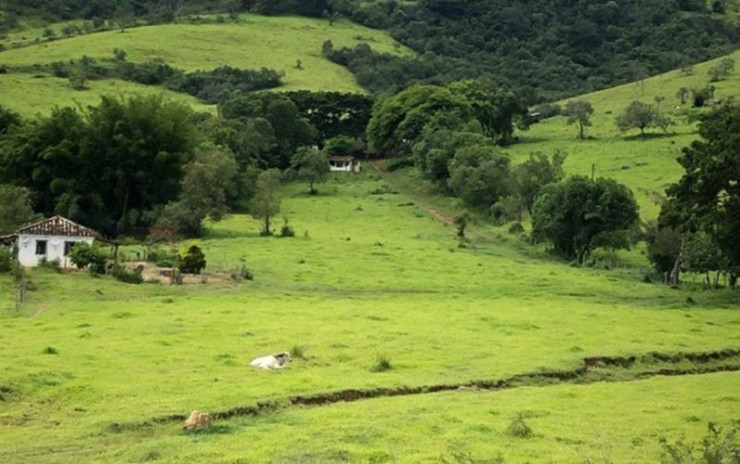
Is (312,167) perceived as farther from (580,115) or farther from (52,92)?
(52,92)

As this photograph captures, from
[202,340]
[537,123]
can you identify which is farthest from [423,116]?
[202,340]

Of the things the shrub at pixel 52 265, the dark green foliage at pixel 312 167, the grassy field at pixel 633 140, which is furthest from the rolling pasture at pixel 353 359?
the dark green foliage at pixel 312 167

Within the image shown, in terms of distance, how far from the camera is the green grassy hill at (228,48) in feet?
485

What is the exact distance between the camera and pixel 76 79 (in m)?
127

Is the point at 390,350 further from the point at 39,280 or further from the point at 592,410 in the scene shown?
the point at 39,280

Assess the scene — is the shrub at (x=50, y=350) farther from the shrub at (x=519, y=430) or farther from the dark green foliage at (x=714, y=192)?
the dark green foliage at (x=714, y=192)

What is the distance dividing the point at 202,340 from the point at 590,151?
74069 mm

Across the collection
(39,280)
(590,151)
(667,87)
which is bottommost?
(39,280)

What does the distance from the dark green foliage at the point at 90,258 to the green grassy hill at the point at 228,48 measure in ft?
309

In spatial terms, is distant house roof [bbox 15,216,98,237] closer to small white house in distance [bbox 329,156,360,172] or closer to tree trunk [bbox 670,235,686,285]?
tree trunk [bbox 670,235,686,285]

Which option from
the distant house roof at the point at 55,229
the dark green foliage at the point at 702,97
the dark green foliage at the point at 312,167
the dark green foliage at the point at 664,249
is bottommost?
the distant house roof at the point at 55,229

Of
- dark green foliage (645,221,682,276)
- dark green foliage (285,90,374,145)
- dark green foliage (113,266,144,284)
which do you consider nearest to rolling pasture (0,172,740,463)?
dark green foliage (113,266,144,284)

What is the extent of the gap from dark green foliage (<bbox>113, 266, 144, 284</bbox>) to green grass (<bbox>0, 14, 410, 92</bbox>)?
97.7m

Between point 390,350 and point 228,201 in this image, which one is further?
point 228,201
